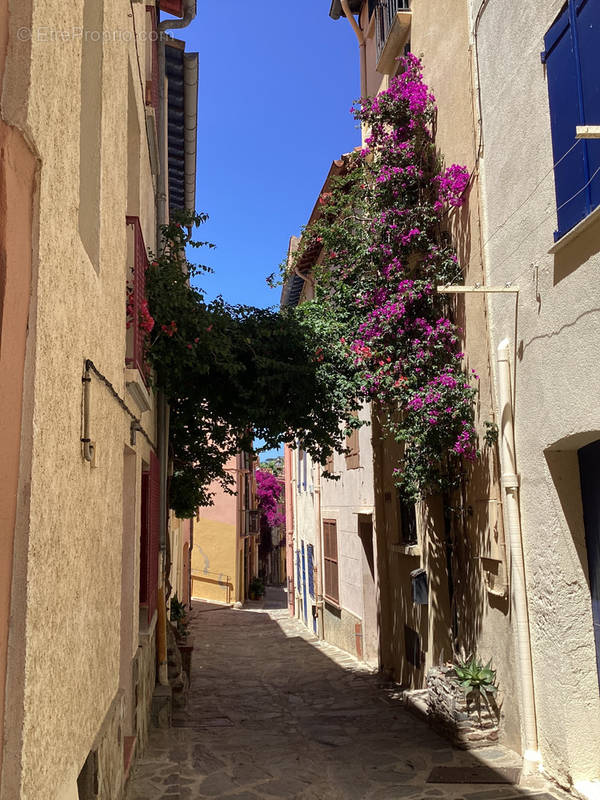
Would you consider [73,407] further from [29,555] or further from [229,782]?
[229,782]

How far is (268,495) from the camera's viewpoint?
1757 inches

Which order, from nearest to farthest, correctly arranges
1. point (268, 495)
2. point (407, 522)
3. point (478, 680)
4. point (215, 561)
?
1. point (478, 680)
2. point (407, 522)
3. point (215, 561)
4. point (268, 495)

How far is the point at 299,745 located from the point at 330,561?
994 centimetres

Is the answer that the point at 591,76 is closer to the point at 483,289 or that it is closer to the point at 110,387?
the point at 483,289

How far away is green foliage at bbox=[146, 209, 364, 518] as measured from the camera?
816cm

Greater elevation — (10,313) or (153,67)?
(153,67)

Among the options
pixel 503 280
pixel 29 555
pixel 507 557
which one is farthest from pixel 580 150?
pixel 29 555

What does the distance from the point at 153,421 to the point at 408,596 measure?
16.1ft

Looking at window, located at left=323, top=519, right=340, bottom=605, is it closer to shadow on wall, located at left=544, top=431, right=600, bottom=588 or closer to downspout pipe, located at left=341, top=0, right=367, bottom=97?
downspout pipe, located at left=341, top=0, right=367, bottom=97

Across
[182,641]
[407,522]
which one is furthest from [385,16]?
[182,641]

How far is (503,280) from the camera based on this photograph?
701 centimetres

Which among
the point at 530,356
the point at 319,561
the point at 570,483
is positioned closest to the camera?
the point at 570,483

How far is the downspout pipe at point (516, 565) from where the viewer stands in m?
6.23

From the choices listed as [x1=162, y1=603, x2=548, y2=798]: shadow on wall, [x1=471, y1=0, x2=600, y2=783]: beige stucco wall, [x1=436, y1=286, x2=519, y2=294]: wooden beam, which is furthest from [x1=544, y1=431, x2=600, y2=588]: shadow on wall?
[x1=162, y1=603, x2=548, y2=798]: shadow on wall
